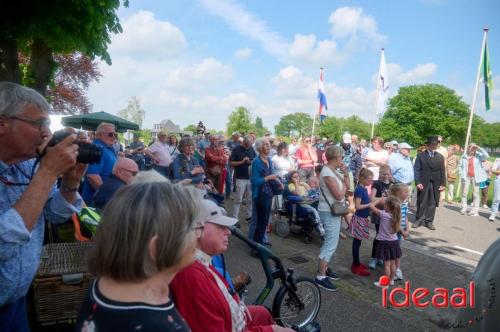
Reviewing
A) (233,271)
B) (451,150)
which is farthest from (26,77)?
(451,150)

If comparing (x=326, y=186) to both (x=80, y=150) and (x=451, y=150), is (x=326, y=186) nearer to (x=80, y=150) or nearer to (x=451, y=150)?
(x=80, y=150)

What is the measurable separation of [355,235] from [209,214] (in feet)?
11.0

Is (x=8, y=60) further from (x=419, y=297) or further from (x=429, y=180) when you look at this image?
(x=429, y=180)

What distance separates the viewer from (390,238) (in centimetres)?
436

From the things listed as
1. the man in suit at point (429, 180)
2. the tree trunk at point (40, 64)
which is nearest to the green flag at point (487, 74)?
the man in suit at point (429, 180)

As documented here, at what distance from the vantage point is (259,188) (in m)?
5.18

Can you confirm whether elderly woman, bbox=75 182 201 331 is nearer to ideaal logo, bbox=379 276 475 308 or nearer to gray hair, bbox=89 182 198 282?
gray hair, bbox=89 182 198 282

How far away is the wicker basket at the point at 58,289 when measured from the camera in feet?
7.21

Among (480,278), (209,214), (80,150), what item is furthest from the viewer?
(209,214)

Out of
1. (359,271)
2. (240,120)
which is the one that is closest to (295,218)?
(359,271)

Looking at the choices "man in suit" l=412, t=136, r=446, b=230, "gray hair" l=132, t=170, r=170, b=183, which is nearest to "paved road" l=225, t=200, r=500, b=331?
"man in suit" l=412, t=136, r=446, b=230

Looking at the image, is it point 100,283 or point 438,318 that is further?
point 438,318

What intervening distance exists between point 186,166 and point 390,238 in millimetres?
3301

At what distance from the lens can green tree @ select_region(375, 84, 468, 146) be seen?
6450 centimetres
